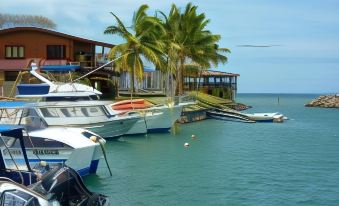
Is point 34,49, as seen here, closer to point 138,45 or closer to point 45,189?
point 138,45

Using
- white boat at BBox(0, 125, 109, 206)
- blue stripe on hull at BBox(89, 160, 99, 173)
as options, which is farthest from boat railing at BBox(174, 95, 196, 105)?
white boat at BBox(0, 125, 109, 206)

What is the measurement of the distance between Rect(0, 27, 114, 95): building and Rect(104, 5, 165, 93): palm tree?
4.75 metres

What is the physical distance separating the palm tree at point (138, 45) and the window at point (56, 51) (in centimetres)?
623

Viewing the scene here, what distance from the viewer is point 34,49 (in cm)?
5600

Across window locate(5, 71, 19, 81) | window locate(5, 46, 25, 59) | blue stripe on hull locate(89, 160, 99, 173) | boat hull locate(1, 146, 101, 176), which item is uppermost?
window locate(5, 46, 25, 59)

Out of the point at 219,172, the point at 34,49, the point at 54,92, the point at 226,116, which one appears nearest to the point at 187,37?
the point at 226,116

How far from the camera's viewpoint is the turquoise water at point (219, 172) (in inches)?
760

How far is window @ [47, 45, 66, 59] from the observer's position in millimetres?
55688

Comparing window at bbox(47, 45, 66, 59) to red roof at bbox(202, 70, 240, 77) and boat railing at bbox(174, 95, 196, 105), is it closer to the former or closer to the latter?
boat railing at bbox(174, 95, 196, 105)

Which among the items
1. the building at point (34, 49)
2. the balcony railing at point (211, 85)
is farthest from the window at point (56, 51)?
the balcony railing at point (211, 85)

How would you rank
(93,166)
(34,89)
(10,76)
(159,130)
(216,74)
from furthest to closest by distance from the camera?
(216,74), (10,76), (159,130), (34,89), (93,166)

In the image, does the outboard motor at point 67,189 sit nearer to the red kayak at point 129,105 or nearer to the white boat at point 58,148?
the white boat at point 58,148

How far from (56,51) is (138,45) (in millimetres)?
10449

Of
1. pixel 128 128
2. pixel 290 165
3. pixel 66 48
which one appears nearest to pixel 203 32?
pixel 66 48
